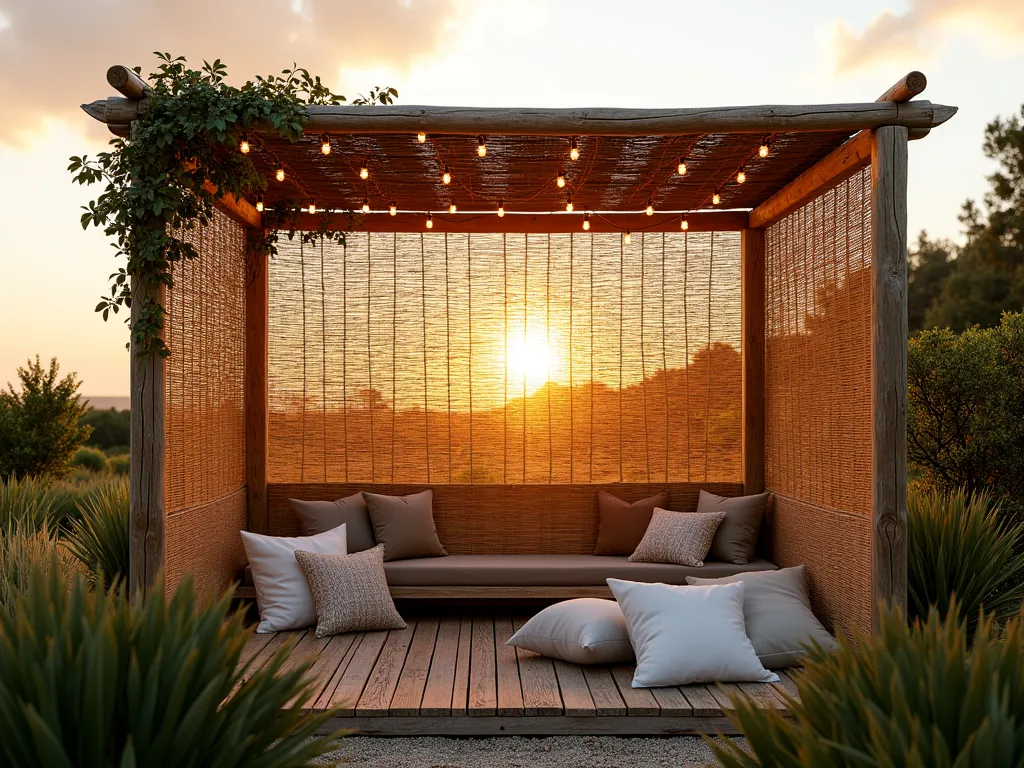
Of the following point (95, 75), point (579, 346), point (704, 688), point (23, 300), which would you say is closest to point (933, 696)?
point (704, 688)

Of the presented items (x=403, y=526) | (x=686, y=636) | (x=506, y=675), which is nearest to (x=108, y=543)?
(x=403, y=526)

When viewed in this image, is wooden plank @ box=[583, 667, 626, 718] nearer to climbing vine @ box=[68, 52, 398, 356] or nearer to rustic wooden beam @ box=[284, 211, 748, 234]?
climbing vine @ box=[68, 52, 398, 356]

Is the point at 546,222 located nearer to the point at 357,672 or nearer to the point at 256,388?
the point at 256,388

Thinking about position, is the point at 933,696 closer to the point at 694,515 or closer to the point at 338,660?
the point at 338,660

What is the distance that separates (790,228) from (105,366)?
9.27 m

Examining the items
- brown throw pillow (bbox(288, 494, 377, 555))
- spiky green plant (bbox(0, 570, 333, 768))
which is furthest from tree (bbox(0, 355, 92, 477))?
spiky green plant (bbox(0, 570, 333, 768))

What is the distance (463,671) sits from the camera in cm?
466

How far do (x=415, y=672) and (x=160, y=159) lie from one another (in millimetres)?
2688

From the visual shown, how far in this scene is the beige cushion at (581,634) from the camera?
4652 mm

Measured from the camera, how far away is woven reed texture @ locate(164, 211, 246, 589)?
194 inches

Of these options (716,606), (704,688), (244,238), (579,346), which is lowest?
(704,688)

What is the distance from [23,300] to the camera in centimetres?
1048

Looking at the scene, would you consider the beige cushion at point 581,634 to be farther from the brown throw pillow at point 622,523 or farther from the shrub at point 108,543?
the shrub at point 108,543

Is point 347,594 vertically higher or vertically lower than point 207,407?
lower
